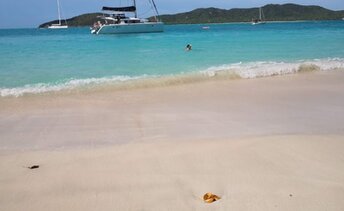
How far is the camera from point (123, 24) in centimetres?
4794

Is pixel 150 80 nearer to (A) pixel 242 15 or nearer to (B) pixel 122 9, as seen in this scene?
(B) pixel 122 9

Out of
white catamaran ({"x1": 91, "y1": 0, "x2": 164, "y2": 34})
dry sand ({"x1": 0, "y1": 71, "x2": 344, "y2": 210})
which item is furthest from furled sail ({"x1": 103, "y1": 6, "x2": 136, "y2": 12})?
dry sand ({"x1": 0, "y1": 71, "x2": 344, "y2": 210})

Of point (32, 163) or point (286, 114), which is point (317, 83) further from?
point (32, 163)

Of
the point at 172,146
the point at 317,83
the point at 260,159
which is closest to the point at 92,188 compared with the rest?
the point at 172,146

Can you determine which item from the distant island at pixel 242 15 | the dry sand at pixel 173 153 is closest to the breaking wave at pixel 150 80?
the dry sand at pixel 173 153

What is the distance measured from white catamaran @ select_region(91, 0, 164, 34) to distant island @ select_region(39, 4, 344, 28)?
84.7 metres

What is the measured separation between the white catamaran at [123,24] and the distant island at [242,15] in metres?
84.7

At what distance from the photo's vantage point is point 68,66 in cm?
1419

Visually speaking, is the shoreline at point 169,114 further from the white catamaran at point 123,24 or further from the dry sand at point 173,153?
the white catamaran at point 123,24

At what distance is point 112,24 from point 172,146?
45.8 metres

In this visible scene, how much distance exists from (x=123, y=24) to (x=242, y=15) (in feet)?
344

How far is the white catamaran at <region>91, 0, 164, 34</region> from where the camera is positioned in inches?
1895

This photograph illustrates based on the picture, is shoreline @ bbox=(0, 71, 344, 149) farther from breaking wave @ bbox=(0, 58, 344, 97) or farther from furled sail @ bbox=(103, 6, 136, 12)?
furled sail @ bbox=(103, 6, 136, 12)

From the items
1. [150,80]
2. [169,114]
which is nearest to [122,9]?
[150,80]
